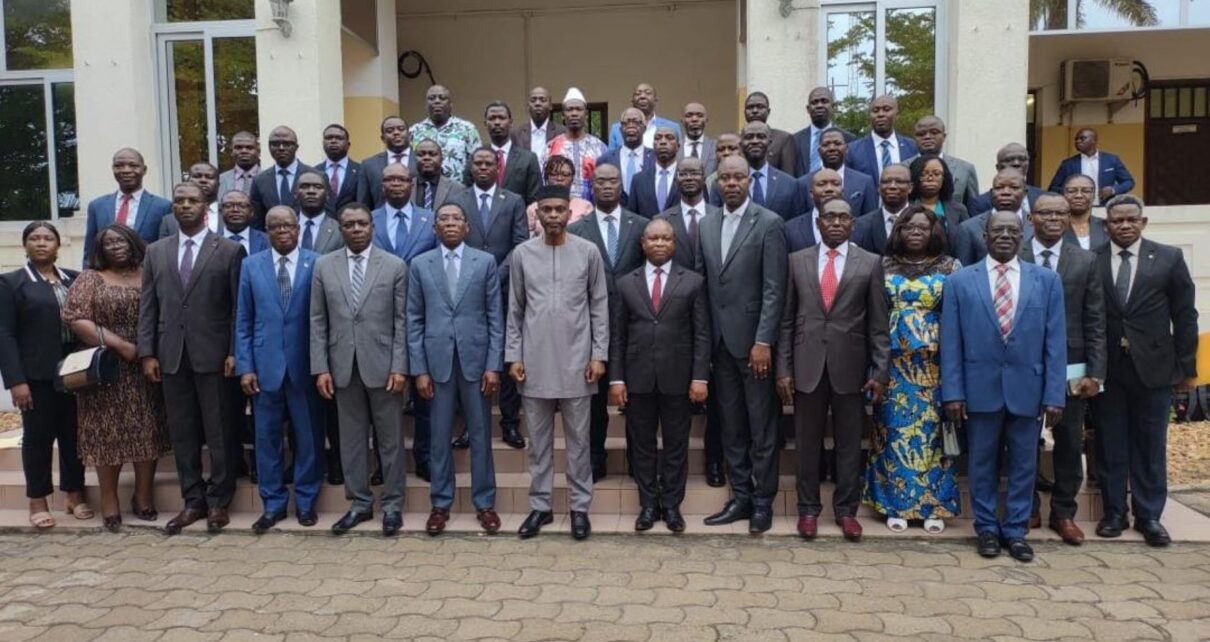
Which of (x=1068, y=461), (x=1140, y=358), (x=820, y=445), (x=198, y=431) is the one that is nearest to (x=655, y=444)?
(x=820, y=445)

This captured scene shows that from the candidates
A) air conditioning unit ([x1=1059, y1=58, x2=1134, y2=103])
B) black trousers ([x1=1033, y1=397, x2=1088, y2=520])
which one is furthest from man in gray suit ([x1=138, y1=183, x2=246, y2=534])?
air conditioning unit ([x1=1059, y1=58, x2=1134, y2=103])

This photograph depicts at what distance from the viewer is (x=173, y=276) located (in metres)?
5.67

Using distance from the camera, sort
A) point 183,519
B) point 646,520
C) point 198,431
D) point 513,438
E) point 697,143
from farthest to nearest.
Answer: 1. point 697,143
2. point 513,438
3. point 198,431
4. point 183,519
5. point 646,520

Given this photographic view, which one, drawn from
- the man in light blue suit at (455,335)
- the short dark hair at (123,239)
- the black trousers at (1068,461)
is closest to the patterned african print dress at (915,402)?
the black trousers at (1068,461)

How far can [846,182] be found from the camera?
6.39 metres

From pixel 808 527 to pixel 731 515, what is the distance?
485 millimetres

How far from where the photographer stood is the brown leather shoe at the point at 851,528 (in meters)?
5.34

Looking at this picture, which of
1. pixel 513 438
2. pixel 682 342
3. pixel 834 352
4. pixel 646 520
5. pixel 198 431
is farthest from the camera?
pixel 513 438

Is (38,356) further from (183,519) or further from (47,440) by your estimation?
(183,519)

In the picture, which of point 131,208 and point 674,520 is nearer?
point 674,520

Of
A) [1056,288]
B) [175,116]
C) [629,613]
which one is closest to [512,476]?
[629,613]

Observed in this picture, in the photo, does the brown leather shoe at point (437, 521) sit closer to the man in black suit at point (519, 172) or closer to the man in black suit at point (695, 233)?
the man in black suit at point (695, 233)

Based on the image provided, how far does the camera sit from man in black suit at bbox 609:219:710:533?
17.8 feet

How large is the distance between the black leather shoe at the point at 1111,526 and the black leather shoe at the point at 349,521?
442cm
